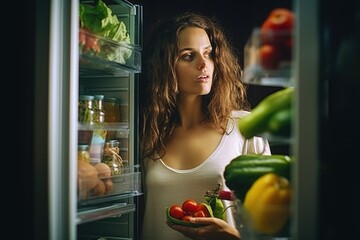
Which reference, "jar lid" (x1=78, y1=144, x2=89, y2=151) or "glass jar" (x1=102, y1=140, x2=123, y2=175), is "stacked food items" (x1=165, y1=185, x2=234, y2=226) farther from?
"jar lid" (x1=78, y1=144, x2=89, y2=151)

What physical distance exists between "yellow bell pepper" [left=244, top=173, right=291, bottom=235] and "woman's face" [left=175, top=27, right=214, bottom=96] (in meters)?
0.91

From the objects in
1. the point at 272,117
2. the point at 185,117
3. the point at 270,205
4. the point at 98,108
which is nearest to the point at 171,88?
the point at 185,117

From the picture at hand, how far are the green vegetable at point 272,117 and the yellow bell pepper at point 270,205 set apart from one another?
15 cm

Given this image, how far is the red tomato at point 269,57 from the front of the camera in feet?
3.90

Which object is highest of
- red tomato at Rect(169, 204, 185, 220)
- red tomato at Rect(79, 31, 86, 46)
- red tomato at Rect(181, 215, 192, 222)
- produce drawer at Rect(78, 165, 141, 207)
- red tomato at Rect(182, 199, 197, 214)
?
red tomato at Rect(79, 31, 86, 46)

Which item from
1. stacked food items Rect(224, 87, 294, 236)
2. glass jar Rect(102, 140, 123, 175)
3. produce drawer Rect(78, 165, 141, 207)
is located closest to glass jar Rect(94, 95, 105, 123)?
glass jar Rect(102, 140, 123, 175)

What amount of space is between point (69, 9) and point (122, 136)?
34.1 inches

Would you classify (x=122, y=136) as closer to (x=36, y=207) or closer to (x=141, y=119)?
(x=141, y=119)

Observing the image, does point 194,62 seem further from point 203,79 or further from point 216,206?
point 216,206

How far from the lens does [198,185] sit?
6.69ft

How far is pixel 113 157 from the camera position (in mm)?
1969

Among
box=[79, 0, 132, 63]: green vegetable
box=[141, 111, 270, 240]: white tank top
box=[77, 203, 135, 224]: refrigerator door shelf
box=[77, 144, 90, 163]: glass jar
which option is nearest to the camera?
box=[77, 203, 135, 224]: refrigerator door shelf

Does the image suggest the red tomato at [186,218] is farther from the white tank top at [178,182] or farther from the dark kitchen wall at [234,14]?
the dark kitchen wall at [234,14]

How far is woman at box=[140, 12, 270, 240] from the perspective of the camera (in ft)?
6.75
